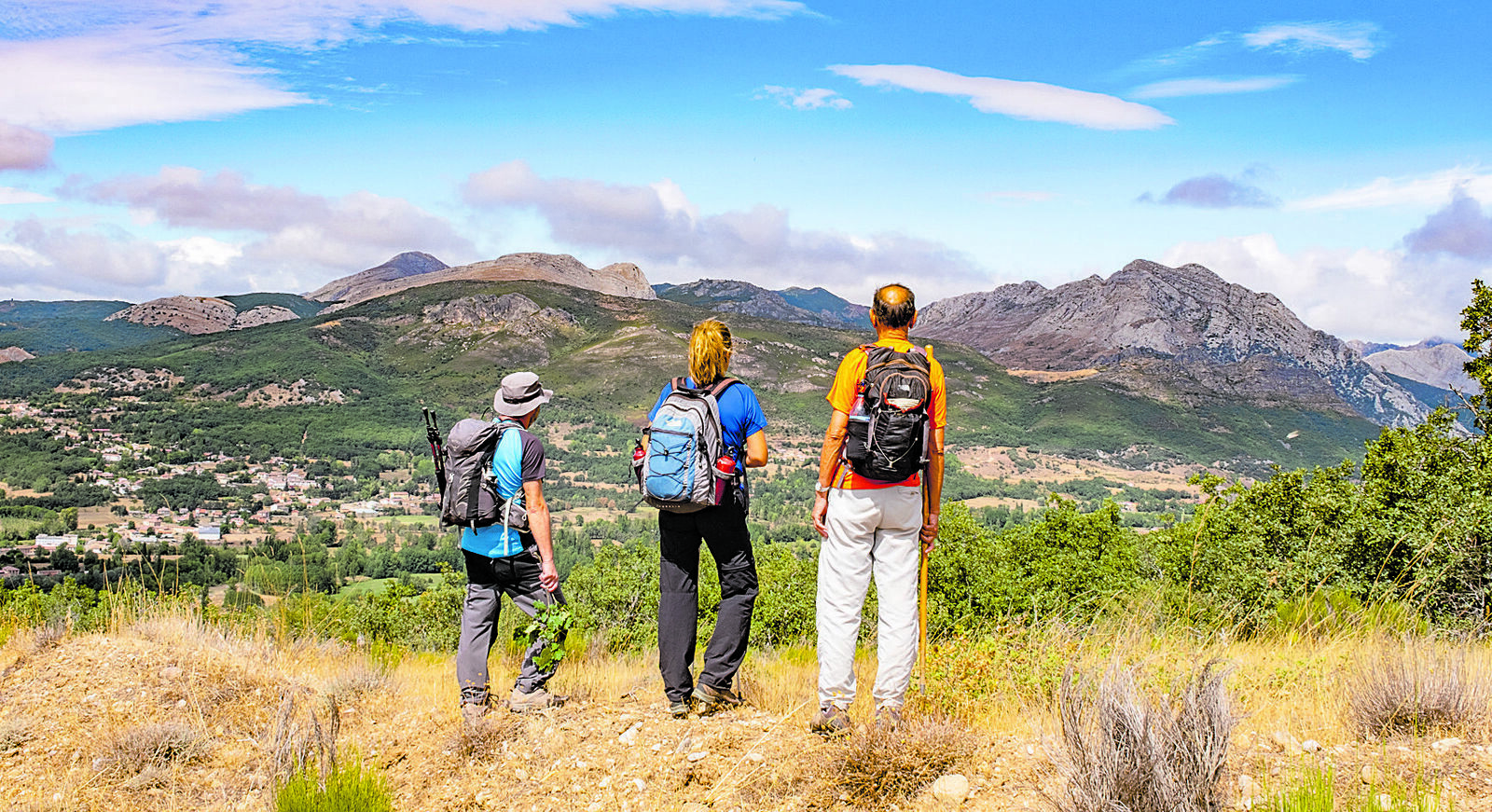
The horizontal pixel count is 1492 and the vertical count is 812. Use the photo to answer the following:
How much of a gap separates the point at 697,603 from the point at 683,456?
2.79 feet

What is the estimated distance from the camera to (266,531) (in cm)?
10062

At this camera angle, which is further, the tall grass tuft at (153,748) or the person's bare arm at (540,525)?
the person's bare arm at (540,525)

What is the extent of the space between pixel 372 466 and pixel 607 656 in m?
167

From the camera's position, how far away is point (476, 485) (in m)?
4.29

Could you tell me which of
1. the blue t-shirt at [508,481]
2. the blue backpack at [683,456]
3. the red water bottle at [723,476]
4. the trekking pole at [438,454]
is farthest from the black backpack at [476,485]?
the red water bottle at [723,476]

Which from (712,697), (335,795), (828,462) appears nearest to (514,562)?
(712,697)

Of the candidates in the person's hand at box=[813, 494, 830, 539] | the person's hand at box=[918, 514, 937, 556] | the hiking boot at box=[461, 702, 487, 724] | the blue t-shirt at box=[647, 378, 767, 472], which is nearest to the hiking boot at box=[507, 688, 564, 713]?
the hiking boot at box=[461, 702, 487, 724]

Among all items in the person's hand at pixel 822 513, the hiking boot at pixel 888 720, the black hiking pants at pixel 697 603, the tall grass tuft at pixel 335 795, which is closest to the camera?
the tall grass tuft at pixel 335 795

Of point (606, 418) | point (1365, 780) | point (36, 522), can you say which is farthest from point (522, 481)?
point (606, 418)

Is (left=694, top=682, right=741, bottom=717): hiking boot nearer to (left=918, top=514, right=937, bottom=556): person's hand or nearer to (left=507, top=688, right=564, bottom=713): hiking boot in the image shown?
(left=507, top=688, right=564, bottom=713): hiking boot

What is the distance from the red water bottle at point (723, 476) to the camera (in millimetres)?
3969

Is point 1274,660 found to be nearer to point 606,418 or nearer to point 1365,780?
point 1365,780

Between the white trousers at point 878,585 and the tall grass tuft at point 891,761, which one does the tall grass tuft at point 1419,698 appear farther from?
the white trousers at point 878,585

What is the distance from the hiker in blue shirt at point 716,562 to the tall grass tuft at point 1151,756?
1.82m
